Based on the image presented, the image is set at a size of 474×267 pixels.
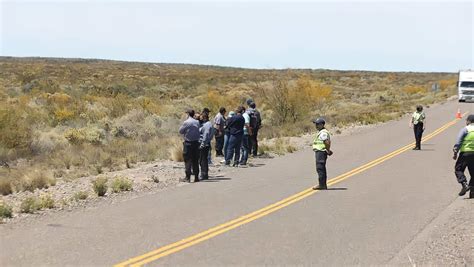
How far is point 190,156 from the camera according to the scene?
14.8 meters

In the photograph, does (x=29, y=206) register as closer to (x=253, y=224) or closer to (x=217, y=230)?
(x=217, y=230)

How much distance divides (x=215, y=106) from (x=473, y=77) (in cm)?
2941

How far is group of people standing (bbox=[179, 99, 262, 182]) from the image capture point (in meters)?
14.8

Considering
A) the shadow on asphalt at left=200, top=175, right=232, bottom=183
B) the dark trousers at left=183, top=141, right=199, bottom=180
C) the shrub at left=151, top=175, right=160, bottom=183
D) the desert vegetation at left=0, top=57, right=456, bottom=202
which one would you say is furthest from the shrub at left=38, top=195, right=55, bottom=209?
the shadow on asphalt at left=200, top=175, right=232, bottom=183

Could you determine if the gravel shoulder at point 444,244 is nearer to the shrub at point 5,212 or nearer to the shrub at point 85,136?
the shrub at point 5,212

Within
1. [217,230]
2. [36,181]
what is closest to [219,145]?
[36,181]

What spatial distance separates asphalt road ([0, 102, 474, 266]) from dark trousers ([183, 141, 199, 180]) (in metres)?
0.75

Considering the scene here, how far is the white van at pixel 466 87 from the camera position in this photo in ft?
187

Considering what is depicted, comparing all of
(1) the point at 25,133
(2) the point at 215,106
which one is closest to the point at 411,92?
(2) the point at 215,106

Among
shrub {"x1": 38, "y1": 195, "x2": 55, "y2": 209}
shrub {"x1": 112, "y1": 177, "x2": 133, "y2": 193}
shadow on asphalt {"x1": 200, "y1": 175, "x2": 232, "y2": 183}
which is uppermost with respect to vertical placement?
shrub {"x1": 38, "y1": 195, "x2": 55, "y2": 209}

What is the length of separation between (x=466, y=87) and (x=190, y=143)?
48866mm

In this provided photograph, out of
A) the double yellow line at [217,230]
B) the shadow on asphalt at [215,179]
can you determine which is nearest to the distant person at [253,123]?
the shadow on asphalt at [215,179]

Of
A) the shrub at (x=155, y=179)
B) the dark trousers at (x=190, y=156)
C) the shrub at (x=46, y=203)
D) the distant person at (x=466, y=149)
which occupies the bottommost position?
the shrub at (x=155, y=179)

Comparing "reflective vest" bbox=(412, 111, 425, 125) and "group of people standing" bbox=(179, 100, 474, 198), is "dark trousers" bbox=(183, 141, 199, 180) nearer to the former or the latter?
"group of people standing" bbox=(179, 100, 474, 198)
